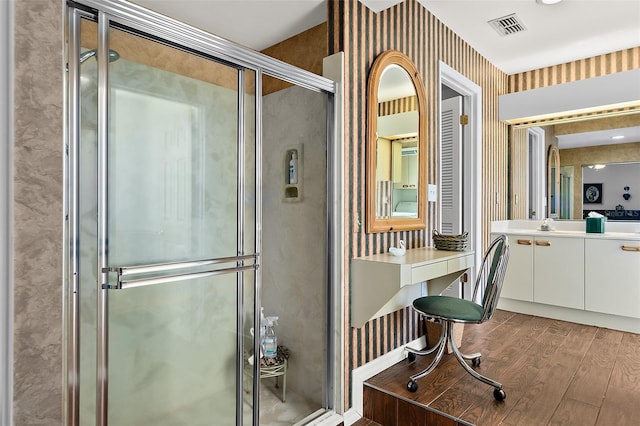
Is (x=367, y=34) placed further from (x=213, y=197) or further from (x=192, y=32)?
(x=213, y=197)

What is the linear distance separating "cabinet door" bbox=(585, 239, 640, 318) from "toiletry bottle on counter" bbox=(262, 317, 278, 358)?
9.67 feet

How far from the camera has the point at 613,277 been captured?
10.6ft

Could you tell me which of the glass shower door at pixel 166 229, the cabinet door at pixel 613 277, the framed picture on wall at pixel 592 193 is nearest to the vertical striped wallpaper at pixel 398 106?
the glass shower door at pixel 166 229

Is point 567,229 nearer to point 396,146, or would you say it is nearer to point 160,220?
point 396,146

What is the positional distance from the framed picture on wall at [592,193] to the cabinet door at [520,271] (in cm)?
73

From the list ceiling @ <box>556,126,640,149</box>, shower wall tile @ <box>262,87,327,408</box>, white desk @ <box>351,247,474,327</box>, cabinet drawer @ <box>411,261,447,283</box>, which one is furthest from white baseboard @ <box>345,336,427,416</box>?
ceiling @ <box>556,126,640,149</box>

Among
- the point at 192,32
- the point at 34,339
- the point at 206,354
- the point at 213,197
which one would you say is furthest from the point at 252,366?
the point at 192,32

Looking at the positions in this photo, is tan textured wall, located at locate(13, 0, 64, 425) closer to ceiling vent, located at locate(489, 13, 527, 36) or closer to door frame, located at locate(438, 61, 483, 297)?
ceiling vent, located at locate(489, 13, 527, 36)

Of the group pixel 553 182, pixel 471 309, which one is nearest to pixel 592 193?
pixel 553 182

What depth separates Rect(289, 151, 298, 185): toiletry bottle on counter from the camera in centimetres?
214

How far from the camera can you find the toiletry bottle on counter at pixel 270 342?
2.19 meters

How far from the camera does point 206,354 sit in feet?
5.22

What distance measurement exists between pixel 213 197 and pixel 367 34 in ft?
4.74

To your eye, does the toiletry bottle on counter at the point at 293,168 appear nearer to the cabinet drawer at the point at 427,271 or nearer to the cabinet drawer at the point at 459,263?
the cabinet drawer at the point at 427,271
